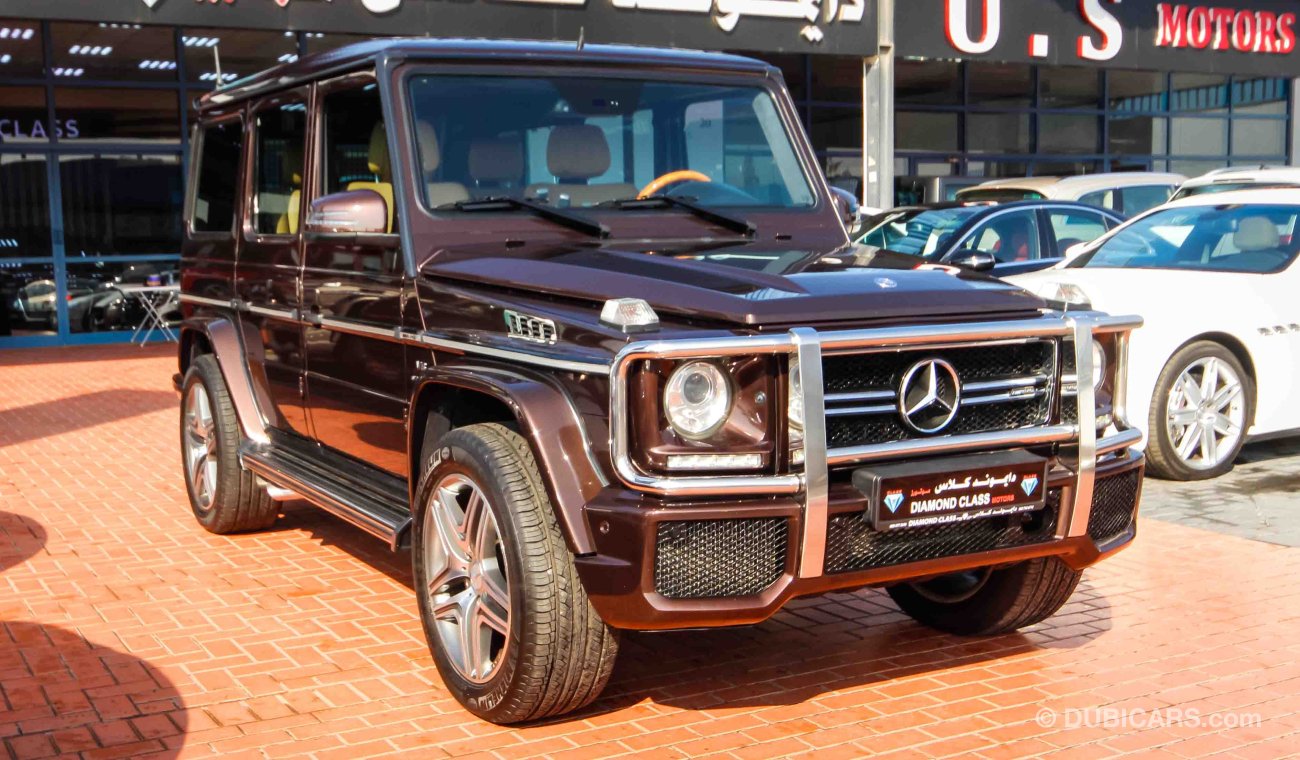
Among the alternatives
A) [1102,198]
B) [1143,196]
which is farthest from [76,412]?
[1143,196]

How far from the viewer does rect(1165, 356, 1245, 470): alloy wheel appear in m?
7.99

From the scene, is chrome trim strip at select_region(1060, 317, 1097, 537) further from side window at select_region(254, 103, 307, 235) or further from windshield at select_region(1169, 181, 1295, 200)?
windshield at select_region(1169, 181, 1295, 200)

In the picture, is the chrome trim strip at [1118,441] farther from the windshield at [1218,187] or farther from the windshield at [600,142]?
the windshield at [1218,187]

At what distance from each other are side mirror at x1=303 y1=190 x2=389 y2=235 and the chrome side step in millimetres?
958

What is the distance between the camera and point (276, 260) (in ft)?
20.0

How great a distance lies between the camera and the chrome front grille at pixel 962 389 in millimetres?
3943

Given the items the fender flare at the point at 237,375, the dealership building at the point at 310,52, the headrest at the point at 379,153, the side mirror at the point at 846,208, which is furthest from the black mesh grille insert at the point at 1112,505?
the dealership building at the point at 310,52

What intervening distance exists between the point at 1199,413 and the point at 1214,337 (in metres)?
0.44

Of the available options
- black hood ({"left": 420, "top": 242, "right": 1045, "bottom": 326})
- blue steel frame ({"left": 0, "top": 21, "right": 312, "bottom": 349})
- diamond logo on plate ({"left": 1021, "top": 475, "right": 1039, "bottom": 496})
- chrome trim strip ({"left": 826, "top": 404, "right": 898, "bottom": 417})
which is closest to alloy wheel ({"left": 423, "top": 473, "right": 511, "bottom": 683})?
black hood ({"left": 420, "top": 242, "right": 1045, "bottom": 326})

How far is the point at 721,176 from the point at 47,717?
2.98 metres

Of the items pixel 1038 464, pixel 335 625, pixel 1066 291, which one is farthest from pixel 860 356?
pixel 335 625

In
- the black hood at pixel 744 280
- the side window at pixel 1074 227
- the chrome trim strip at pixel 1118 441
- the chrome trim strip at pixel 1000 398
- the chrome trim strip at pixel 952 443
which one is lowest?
the chrome trim strip at pixel 1118 441

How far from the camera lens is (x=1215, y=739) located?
13.9 feet

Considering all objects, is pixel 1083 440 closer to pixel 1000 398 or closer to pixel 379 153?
pixel 1000 398
